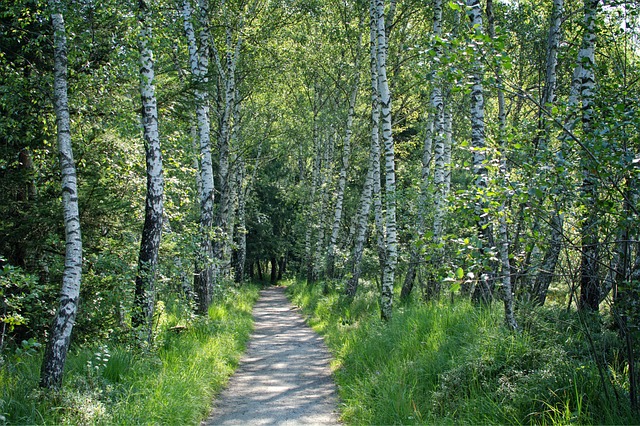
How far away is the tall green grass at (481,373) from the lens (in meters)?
4.55

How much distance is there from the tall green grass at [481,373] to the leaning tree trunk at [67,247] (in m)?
3.63

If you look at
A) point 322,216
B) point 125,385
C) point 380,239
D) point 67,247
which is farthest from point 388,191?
point 322,216

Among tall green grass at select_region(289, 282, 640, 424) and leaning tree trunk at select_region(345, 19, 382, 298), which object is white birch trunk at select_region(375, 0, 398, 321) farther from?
tall green grass at select_region(289, 282, 640, 424)

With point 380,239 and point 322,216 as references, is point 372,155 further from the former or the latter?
point 322,216

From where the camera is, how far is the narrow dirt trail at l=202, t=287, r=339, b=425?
21.1 feet

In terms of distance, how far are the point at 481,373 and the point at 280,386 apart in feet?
12.0

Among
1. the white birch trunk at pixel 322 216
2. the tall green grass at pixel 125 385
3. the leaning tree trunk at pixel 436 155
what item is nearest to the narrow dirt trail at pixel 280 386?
the tall green grass at pixel 125 385

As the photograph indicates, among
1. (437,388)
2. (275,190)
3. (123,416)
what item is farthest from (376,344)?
(275,190)

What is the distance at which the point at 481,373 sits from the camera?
554 centimetres

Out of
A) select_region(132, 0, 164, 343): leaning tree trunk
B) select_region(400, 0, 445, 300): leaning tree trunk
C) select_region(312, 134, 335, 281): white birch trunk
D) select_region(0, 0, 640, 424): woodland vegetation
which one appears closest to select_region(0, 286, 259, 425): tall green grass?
select_region(0, 0, 640, 424): woodland vegetation

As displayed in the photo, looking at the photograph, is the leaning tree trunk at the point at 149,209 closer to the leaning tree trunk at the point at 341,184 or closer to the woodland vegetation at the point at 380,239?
the woodland vegetation at the point at 380,239

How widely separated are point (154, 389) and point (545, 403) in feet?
15.2

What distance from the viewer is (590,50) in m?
7.36

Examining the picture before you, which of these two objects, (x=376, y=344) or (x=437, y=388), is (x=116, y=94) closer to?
(x=376, y=344)
